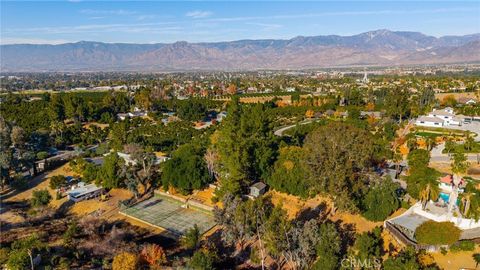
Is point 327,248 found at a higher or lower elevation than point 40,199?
higher

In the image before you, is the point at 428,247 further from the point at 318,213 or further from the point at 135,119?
the point at 135,119

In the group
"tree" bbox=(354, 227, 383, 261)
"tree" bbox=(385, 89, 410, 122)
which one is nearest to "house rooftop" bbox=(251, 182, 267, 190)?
"tree" bbox=(354, 227, 383, 261)

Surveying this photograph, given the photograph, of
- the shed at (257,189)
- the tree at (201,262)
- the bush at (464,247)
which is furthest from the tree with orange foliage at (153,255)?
the bush at (464,247)

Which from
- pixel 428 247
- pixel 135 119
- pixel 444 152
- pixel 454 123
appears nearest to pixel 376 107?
pixel 454 123

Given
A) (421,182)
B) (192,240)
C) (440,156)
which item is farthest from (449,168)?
(192,240)

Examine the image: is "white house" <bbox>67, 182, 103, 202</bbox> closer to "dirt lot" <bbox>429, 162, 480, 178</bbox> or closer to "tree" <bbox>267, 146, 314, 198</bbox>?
"tree" <bbox>267, 146, 314, 198</bbox>

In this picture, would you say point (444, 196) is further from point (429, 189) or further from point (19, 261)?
point (19, 261)
